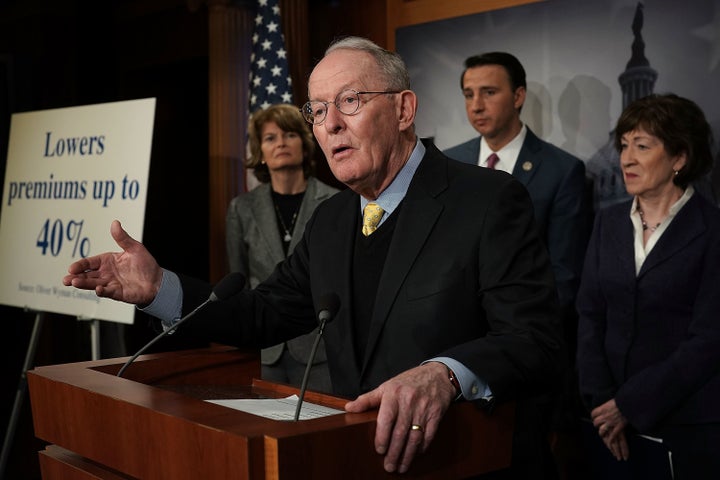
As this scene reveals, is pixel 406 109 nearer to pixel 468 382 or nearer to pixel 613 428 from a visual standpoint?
pixel 468 382

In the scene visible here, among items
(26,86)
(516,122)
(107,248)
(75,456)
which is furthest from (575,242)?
(26,86)

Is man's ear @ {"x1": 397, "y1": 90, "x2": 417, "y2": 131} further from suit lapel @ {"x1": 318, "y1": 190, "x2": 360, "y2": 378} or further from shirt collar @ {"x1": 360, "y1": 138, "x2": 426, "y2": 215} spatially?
suit lapel @ {"x1": 318, "y1": 190, "x2": 360, "y2": 378}

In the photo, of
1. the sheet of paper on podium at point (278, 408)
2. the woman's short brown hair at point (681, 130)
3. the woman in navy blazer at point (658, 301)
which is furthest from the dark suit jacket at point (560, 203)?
the sheet of paper on podium at point (278, 408)

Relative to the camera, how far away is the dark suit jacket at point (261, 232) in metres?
3.62

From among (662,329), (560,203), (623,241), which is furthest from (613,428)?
(560,203)

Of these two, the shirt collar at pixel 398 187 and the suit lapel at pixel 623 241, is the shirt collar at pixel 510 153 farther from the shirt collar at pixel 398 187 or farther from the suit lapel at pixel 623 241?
the shirt collar at pixel 398 187

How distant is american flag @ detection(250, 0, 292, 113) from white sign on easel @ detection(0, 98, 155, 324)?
0.85m

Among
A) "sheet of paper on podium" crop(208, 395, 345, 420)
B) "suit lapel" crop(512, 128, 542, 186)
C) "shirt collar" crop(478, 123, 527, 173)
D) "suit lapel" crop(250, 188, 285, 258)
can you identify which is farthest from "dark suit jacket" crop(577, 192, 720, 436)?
"sheet of paper on podium" crop(208, 395, 345, 420)

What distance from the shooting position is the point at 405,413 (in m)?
1.26

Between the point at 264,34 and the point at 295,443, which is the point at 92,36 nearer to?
the point at 264,34

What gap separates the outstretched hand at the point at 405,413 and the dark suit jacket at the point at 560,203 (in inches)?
83.7

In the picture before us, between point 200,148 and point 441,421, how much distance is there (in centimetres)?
569

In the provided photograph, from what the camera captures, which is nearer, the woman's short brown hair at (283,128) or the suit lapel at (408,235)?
the suit lapel at (408,235)

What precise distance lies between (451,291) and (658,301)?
140cm
